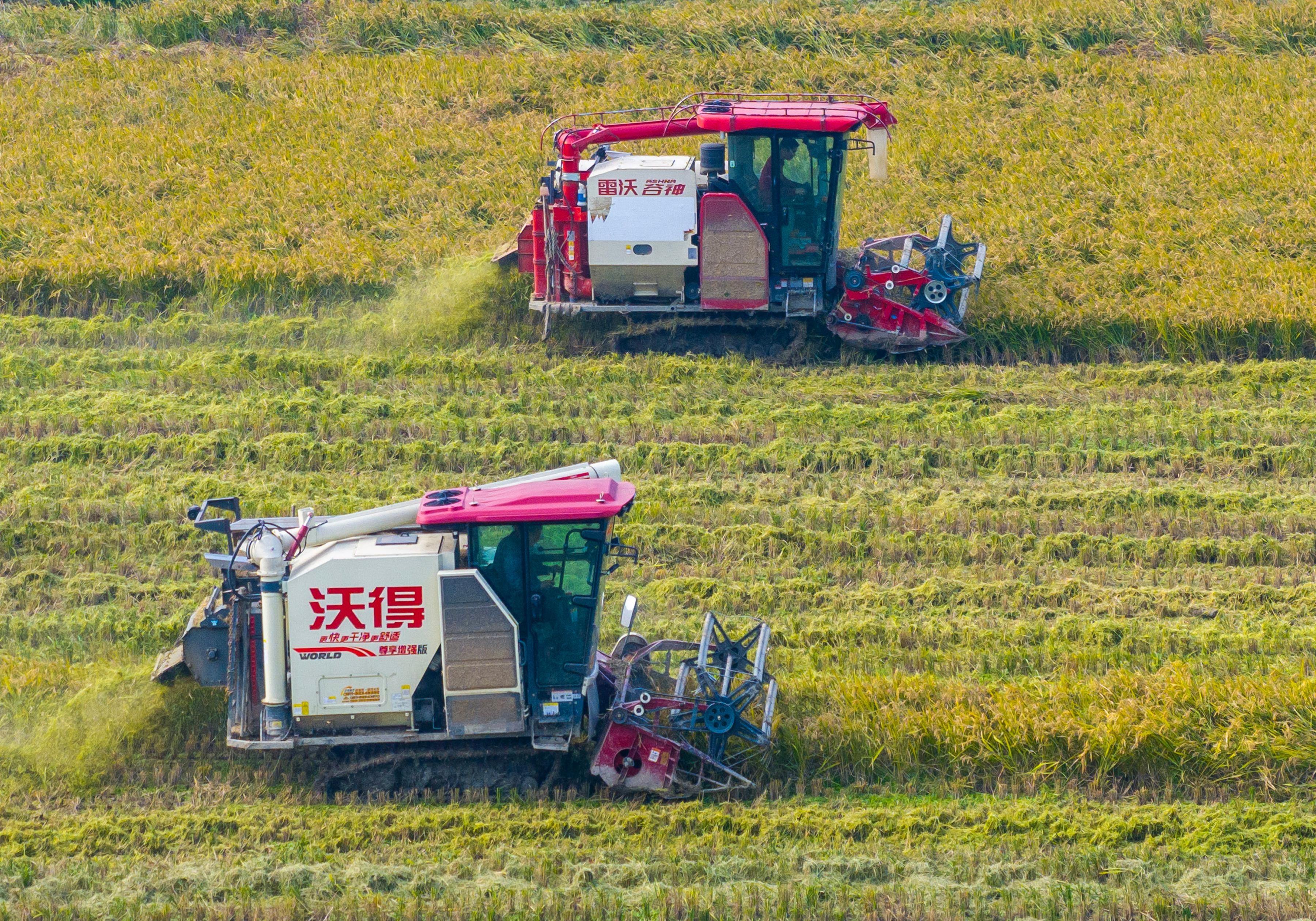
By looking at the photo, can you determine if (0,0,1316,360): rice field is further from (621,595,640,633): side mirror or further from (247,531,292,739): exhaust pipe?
(247,531,292,739): exhaust pipe

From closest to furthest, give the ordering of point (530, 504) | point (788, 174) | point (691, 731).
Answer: point (530, 504) < point (691, 731) < point (788, 174)

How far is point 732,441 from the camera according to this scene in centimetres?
1373

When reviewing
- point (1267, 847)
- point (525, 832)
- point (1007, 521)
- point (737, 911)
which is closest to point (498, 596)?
point (525, 832)

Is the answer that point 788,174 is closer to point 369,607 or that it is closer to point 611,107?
point 611,107

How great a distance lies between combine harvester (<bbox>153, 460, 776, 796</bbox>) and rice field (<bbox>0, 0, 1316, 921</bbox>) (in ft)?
1.02

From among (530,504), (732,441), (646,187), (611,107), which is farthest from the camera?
(611,107)

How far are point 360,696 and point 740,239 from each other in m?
7.98

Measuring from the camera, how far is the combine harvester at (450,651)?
840 centimetres

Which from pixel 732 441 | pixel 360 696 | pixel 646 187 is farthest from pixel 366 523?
pixel 646 187

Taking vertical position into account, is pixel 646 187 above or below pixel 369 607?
above

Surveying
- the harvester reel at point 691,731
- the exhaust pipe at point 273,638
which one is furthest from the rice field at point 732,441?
the exhaust pipe at point 273,638

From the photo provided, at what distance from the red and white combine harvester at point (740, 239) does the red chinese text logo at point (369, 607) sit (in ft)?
24.8

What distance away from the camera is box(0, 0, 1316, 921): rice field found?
8305 mm

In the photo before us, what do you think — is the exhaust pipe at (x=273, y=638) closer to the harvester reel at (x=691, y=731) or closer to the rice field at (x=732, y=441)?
the rice field at (x=732, y=441)
